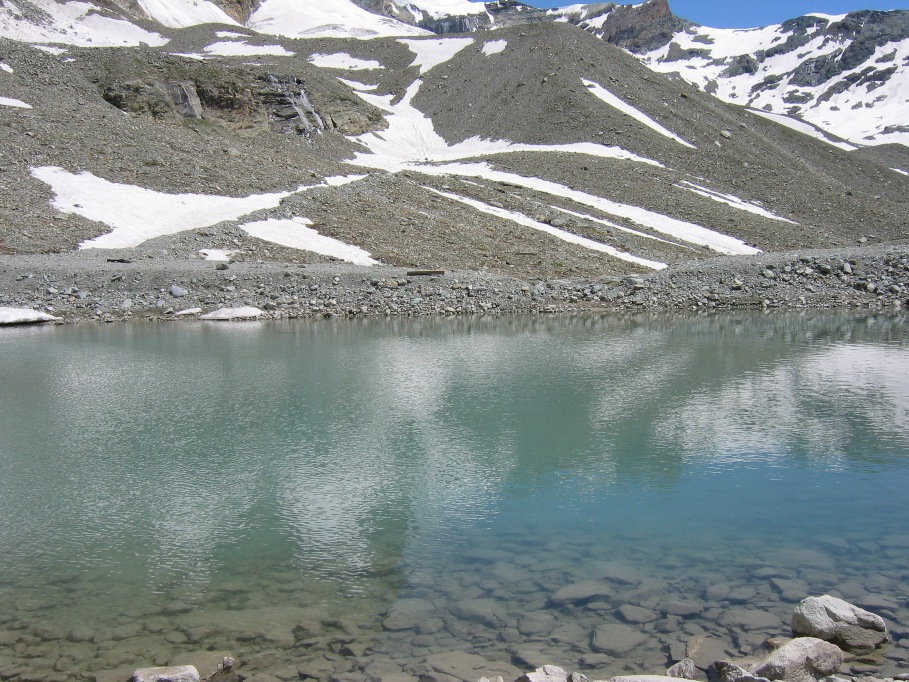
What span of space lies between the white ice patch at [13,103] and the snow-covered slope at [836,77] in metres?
151

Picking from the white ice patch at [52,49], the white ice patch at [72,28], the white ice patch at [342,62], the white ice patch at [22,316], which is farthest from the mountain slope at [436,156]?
the white ice patch at [22,316]

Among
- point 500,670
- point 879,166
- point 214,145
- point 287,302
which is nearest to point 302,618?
point 500,670

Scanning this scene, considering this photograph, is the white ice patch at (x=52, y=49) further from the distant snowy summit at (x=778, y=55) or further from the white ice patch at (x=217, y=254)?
the white ice patch at (x=217, y=254)

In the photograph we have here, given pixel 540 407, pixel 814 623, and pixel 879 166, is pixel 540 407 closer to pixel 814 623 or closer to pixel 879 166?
pixel 814 623

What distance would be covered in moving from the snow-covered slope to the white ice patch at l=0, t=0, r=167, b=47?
129 meters

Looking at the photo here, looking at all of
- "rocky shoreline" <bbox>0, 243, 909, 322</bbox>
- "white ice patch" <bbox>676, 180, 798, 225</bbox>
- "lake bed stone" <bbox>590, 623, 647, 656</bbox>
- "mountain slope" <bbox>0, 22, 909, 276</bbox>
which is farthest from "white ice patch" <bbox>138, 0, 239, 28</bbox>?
"lake bed stone" <bbox>590, 623, 647, 656</bbox>

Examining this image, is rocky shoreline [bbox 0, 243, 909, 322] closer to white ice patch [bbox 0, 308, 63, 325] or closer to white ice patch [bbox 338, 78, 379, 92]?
white ice patch [bbox 0, 308, 63, 325]

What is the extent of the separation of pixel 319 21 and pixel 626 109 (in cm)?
9032

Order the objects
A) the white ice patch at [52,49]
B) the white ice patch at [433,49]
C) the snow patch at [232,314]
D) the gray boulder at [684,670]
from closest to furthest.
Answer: the gray boulder at [684,670]
the snow patch at [232,314]
the white ice patch at [52,49]
the white ice patch at [433,49]

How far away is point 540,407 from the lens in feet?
46.5

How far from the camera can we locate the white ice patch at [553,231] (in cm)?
3858

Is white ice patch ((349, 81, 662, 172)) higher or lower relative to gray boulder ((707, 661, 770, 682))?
higher

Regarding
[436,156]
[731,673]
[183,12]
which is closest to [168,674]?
[731,673]

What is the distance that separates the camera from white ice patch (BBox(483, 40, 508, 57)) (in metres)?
85.2
